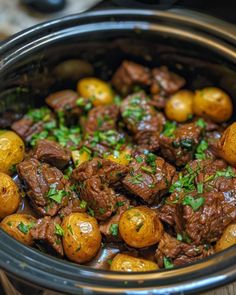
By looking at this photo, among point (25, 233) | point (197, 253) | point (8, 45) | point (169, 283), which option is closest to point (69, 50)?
point (8, 45)

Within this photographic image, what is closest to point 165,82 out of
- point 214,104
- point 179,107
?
point 179,107

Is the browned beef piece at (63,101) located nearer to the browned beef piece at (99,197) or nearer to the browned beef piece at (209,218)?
the browned beef piece at (99,197)

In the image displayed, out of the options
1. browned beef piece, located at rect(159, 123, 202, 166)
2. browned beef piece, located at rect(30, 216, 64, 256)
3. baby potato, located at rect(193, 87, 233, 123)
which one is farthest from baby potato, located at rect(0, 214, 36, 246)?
baby potato, located at rect(193, 87, 233, 123)

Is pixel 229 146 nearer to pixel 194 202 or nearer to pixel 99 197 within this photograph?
pixel 194 202

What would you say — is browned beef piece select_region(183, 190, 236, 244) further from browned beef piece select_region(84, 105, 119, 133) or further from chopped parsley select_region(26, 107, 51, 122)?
chopped parsley select_region(26, 107, 51, 122)

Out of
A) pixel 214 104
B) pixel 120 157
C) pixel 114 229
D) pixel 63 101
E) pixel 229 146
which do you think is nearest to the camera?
pixel 114 229

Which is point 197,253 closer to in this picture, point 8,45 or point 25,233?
point 25,233
